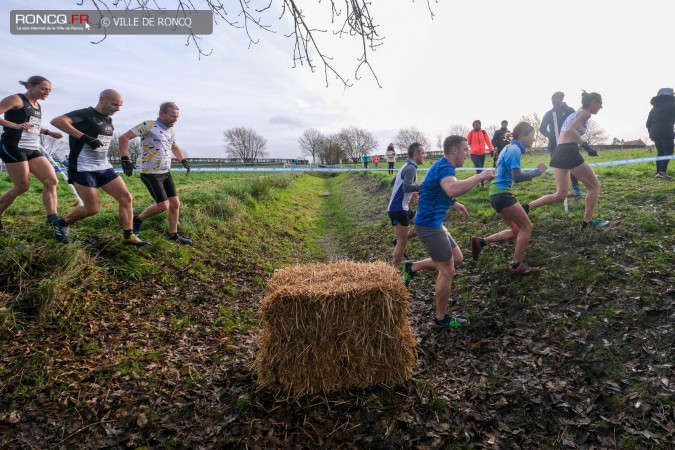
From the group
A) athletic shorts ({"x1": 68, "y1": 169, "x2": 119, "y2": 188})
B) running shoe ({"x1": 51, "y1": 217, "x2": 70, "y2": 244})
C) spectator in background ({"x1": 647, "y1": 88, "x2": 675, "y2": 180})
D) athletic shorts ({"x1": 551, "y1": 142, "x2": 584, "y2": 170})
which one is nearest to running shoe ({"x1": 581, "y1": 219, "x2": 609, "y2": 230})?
athletic shorts ({"x1": 551, "y1": 142, "x2": 584, "y2": 170})

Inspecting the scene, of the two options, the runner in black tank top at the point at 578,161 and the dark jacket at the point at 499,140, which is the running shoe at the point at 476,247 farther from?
the dark jacket at the point at 499,140

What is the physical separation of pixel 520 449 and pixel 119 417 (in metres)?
3.52

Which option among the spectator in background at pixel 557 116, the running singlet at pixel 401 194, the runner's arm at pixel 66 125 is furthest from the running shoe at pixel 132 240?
the spectator in background at pixel 557 116

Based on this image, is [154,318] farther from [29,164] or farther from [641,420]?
[641,420]

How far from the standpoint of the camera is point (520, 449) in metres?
3.03

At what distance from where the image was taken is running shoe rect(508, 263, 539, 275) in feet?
18.2

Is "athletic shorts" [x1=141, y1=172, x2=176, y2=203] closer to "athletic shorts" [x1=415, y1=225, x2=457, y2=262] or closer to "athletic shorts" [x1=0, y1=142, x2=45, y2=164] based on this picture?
"athletic shorts" [x1=0, y1=142, x2=45, y2=164]

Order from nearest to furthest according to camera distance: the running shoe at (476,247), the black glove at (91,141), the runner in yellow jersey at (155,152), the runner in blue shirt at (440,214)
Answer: the runner in blue shirt at (440,214) → the black glove at (91,141) → the running shoe at (476,247) → the runner in yellow jersey at (155,152)

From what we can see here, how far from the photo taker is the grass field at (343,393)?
319 centimetres

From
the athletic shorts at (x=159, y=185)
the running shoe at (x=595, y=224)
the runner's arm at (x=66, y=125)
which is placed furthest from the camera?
the athletic shorts at (x=159, y=185)

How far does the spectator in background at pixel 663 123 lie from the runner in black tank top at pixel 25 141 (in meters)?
13.0

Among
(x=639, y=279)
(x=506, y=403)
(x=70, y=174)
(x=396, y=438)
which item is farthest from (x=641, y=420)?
(x=70, y=174)

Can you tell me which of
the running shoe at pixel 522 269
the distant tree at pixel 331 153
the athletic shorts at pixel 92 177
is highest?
the distant tree at pixel 331 153

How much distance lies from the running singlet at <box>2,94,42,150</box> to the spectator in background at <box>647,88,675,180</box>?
13.1 meters
